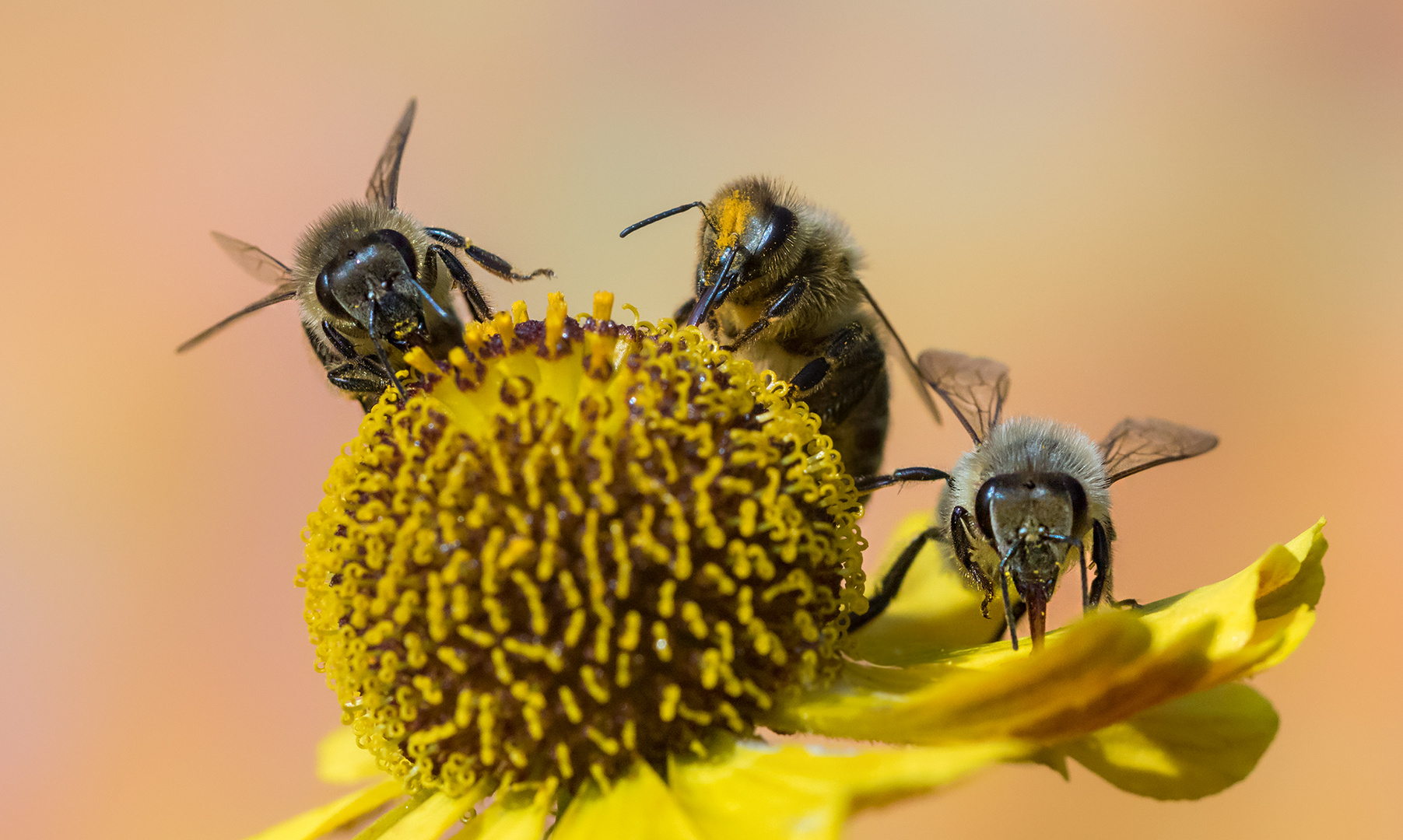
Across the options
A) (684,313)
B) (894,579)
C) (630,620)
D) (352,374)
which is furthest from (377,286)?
(894,579)

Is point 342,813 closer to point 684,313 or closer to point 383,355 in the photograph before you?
point 383,355

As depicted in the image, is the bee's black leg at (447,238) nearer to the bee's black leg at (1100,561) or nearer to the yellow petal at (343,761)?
the yellow petal at (343,761)

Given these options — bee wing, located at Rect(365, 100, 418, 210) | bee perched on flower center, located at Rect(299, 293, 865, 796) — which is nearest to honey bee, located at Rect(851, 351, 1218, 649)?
bee perched on flower center, located at Rect(299, 293, 865, 796)

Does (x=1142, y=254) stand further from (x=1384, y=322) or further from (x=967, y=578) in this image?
(x=967, y=578)

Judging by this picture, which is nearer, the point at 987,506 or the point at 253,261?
the point at 987,506

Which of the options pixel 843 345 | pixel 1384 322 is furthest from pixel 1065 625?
pixel 1384 322

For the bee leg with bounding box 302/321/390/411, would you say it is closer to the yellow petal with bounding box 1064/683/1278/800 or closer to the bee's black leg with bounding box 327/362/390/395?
the bee's black leg with bounding box 327/362/390/395

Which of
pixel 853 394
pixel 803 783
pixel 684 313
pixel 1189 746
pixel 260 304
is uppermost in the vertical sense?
pixel 260 304
